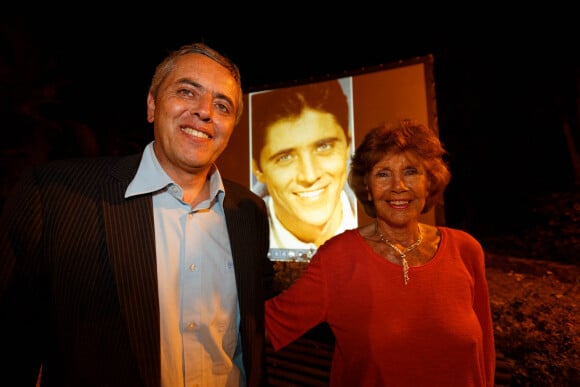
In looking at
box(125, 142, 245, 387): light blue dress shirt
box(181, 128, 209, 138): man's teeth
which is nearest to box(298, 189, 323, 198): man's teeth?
box(125, 142, 245, 387): light blue dress shirt

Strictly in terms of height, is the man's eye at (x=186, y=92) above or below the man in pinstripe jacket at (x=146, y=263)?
above

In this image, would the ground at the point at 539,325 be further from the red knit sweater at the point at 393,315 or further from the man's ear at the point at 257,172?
the man's ear at the point at 257,172

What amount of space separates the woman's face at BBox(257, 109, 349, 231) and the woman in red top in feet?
6.15

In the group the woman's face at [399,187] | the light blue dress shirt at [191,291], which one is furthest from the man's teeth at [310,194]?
the light blue dress shirt at [191,291]

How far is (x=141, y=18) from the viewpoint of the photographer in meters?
4.10

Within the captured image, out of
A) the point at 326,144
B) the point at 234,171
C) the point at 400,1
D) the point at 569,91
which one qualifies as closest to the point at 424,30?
the point at 400,1

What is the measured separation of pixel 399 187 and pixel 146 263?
1228 mm

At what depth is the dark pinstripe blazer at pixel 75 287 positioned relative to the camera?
0.94 meters

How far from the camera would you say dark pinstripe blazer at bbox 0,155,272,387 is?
0.94 m

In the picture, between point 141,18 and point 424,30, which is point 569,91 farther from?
point 141,18

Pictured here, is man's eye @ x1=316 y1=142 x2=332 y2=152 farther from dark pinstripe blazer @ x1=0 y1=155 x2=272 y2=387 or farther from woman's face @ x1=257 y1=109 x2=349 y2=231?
dark pinstripe blazer @ x1=0 y1=155 x2=272 y2=387

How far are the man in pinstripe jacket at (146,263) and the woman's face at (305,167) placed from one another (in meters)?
2.27

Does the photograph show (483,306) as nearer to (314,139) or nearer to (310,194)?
(310,194)

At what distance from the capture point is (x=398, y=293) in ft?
4.32
